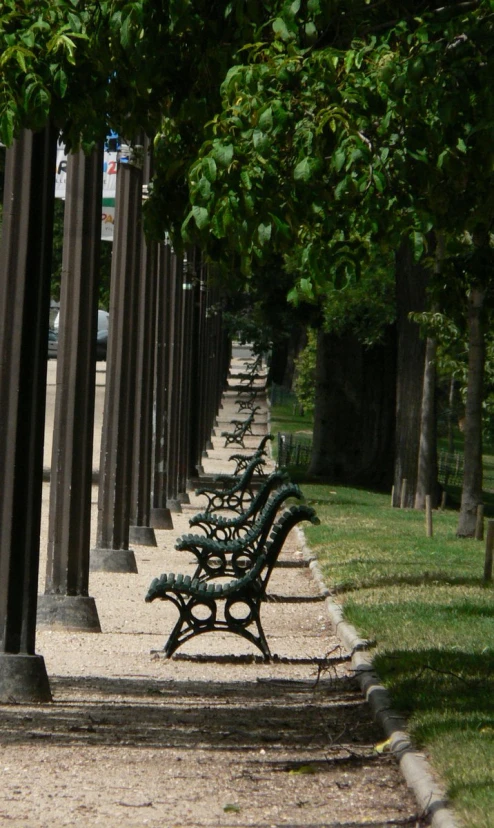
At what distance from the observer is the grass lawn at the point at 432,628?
6.11 metres

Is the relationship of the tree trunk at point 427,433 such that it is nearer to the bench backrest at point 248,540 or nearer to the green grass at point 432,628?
the green grass at point 432,628

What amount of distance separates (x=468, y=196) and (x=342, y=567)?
7.22 m

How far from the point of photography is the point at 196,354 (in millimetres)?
32125

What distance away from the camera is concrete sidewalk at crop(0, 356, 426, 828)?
5.69 meters

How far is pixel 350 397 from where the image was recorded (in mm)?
30953

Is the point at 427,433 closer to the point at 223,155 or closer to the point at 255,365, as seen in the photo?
the point at 223,155

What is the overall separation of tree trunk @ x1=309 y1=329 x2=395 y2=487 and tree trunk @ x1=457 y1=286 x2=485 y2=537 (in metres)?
9.47

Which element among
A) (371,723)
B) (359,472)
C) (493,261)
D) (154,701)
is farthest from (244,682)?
(359,472)

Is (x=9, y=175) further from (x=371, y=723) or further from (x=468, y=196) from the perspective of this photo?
(x=371, y=723)

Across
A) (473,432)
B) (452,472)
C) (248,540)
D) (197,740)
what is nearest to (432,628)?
(248,540)

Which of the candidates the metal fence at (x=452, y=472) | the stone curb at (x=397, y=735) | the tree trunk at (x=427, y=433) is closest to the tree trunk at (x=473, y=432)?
the tree trunk at (x=427, y=433)

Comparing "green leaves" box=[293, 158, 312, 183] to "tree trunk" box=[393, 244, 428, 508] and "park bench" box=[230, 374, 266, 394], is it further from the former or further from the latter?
"park bench" box=[230, 374, 266, 394]

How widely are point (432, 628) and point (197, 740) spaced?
3.37 m

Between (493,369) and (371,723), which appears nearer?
(371,723)
